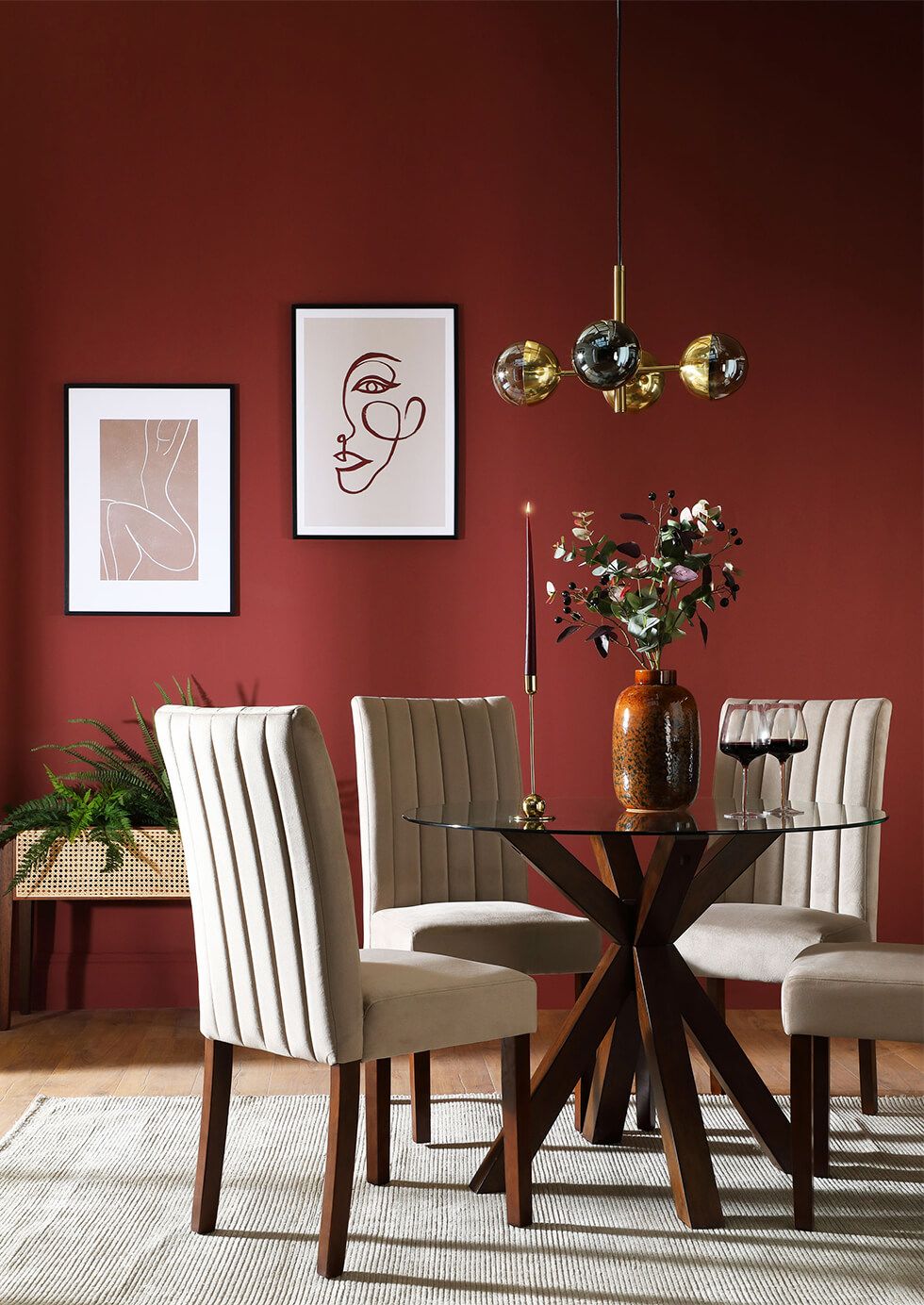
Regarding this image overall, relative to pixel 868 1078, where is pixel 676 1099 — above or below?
above

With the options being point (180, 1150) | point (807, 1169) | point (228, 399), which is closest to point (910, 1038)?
point (807, 1169)

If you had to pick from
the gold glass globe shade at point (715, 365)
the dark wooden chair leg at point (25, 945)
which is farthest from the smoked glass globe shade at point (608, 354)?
the dark wooden chair leg at point (25, 945)

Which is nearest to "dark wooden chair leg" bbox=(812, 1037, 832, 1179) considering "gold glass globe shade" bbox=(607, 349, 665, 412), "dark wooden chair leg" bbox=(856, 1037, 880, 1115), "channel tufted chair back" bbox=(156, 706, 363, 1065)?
"dark wooden chair leg" bbox=(856, 1037, 880, 1115)

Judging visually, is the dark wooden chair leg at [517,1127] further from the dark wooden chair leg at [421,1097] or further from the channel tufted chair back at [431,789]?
the channel tufted chair back at [431,789]

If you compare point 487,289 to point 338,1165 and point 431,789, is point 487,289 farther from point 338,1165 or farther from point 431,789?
point 338,1165

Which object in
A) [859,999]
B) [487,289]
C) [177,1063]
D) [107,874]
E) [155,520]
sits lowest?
[177,1063]

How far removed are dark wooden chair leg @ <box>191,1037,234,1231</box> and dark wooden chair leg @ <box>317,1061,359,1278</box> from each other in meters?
0.27

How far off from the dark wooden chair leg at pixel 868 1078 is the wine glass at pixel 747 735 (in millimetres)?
754

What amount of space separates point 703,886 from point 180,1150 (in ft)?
4.25

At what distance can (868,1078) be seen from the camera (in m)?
3.04

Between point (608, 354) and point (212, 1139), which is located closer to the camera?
point (212, 1139)

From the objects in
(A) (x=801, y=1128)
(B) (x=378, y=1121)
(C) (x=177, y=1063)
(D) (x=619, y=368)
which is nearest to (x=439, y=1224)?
(B) (x=378, y=1121)

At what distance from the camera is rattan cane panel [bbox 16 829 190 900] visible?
12.6 ft

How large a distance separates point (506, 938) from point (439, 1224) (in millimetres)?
663
